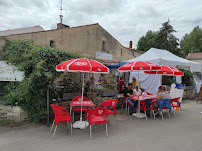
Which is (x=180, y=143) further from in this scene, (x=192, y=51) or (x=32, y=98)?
(x=192, y=51)

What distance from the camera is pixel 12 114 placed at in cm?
466

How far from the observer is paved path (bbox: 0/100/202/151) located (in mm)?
3363

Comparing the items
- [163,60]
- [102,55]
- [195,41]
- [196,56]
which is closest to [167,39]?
[196,56]

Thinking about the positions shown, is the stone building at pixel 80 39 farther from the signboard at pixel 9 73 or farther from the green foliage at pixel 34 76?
the green foliage at pixel 34 76

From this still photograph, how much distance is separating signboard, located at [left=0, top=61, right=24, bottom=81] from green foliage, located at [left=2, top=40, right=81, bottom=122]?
6.5 inches

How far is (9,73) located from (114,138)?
3906 mm

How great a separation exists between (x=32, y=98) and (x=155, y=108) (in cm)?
453

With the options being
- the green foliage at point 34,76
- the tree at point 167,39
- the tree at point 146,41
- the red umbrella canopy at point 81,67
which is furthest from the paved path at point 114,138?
the tree at point 146,41

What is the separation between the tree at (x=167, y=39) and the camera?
2862cm

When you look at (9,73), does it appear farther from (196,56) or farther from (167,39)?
(196,56)

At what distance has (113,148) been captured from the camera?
3.34 meters

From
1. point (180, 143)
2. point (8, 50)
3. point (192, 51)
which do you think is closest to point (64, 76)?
point (8, 50)

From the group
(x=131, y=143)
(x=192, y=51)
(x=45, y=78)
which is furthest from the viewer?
(x=192, y=51)

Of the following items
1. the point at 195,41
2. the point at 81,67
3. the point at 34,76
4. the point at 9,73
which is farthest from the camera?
the point at 195,41
